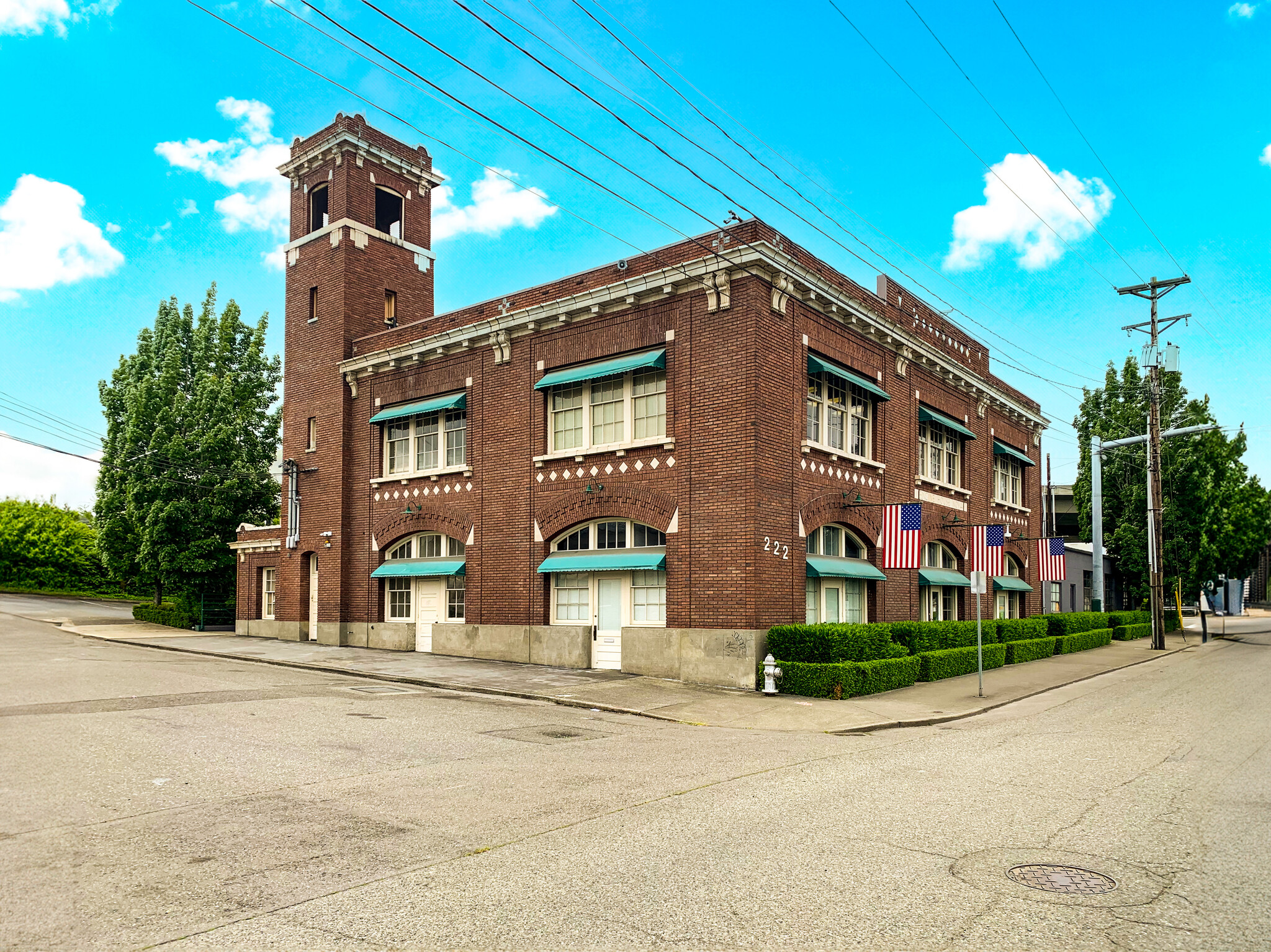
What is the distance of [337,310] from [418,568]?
9126 mm

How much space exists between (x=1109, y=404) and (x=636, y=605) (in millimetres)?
39353

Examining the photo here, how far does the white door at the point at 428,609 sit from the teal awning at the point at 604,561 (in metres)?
4.76

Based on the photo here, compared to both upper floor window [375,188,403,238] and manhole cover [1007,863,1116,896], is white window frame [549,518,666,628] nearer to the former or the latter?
upper floor window [375,188,403,238]

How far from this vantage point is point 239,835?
7750 millimetres

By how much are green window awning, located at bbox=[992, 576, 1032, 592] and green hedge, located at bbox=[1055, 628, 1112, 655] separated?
2.31 metres

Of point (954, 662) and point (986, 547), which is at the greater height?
point (986, 547)

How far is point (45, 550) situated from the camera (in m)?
58.1

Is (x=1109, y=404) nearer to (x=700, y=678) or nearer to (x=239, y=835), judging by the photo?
(x=700, y=678)

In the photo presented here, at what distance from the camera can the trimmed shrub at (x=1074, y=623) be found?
32.2m

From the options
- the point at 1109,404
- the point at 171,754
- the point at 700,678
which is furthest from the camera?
the point at 1109,404

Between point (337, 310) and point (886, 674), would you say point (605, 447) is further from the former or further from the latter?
point (337, 310)

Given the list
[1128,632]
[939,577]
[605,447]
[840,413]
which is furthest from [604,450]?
[1128,632]

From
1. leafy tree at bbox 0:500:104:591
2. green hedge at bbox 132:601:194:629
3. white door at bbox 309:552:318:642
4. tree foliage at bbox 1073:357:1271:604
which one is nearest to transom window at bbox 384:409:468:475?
white door at bbox 309:552:318:642

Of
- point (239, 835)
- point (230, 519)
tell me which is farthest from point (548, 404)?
point (230, 519)
